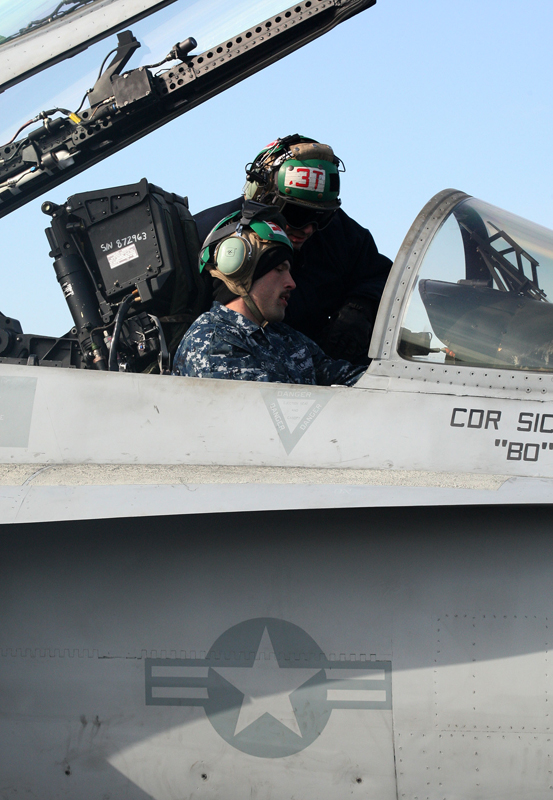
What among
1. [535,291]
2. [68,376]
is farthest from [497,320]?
[68,376]

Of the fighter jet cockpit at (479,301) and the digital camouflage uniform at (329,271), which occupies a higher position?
the digital camouflage uniform at (329,271)

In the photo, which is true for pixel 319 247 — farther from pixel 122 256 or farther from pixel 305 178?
pixel 122 256

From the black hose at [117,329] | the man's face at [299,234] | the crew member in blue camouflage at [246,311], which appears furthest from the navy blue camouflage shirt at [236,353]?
the man's face at [299,234]

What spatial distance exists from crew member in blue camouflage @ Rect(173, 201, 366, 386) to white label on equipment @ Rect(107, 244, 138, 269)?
764 millimetres

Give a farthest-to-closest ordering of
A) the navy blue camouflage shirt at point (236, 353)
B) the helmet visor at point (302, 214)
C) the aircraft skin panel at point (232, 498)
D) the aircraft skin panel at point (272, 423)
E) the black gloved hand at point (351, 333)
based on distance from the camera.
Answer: the helmet visor at point (302, 214) → the black gloved hand at point (351, 333) → the navy blue camouflage shirt at point (236, 353) → the aircraft skin panel at point (272, 423) → the aircraft skin panel at point (232, 498)

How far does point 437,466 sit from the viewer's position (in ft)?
7.06

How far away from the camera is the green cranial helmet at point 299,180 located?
3.43m

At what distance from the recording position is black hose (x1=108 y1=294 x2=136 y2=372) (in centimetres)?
288

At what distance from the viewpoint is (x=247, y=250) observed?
103 inches

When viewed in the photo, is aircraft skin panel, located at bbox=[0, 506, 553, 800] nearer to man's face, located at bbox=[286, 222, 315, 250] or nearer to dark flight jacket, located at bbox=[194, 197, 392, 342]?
dark flight jacket, located at bbox=[194, 197, 392, 342]

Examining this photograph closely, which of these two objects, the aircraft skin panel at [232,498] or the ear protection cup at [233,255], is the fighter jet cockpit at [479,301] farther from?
the ear protection cup at [233,255]

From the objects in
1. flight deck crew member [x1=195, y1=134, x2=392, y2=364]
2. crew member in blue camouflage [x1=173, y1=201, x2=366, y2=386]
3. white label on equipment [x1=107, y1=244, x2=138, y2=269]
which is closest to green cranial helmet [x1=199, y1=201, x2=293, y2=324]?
crew member in blue camouflage [x1=173, y1=201, x2=366, y2=386]

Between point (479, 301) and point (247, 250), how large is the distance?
0.85 meters

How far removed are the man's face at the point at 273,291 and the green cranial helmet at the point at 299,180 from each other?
0.80 meters
